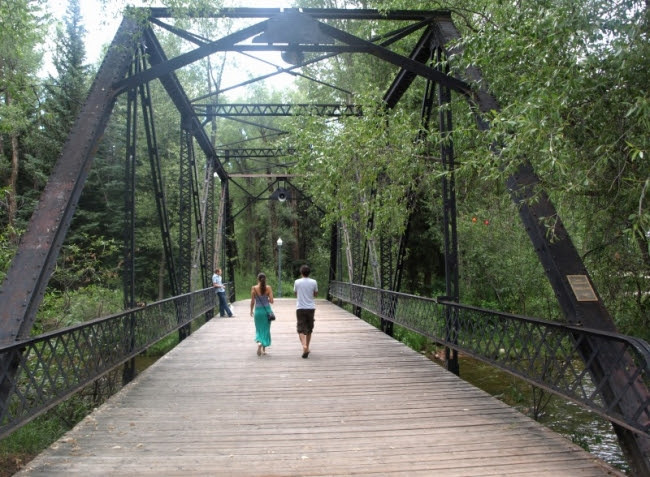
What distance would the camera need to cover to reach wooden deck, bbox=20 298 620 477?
368cm

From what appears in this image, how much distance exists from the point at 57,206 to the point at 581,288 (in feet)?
16.9

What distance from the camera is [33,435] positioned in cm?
796

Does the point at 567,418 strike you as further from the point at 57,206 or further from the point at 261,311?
the point at 57,206

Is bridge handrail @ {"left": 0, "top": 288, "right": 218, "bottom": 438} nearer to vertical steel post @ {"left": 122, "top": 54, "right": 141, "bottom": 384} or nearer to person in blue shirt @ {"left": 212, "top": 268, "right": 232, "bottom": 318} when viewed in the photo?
vertical steel post @ {"left": 122, "top": 54, "right": 141, "bottom": 384}

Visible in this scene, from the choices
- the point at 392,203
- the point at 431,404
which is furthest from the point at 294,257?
the point at 431,404

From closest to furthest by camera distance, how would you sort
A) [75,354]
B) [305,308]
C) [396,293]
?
[75,354]
[305,308]
[396,293]

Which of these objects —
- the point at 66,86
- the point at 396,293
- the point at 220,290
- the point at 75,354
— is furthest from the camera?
the point at 66,86

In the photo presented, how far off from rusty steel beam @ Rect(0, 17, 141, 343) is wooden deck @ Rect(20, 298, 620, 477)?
4.05 feet

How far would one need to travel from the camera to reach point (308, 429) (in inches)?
180

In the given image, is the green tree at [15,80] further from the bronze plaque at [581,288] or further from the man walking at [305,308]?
the bronze plaque at [581,288]

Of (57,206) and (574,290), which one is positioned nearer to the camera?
(574,290)

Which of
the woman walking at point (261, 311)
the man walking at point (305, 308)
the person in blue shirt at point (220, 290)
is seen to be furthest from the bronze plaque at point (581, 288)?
the person in blue shirt at point (220, 290)

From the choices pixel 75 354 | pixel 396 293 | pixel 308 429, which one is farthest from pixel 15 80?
pixel 396 293

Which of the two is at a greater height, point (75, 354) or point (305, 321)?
point (305, 321)
